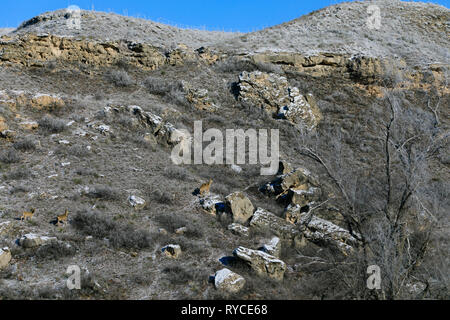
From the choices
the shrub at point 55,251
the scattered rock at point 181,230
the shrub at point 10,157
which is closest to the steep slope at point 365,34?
the shrub at point 10,157

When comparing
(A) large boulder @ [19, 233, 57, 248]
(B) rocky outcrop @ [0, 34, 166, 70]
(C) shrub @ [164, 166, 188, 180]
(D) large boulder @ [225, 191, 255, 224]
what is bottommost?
(A) large boulder @ [19, 233, 57, 248]

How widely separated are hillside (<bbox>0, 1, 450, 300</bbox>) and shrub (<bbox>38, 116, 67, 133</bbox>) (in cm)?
9

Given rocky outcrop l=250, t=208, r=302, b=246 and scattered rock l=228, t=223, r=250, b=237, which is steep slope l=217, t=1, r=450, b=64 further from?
scattered rock l=228, t=223, r=250, b=237

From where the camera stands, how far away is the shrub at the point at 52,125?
50.6ft

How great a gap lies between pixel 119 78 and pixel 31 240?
1453 centimetres

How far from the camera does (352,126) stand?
21391mm

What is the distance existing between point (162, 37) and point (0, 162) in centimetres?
1708

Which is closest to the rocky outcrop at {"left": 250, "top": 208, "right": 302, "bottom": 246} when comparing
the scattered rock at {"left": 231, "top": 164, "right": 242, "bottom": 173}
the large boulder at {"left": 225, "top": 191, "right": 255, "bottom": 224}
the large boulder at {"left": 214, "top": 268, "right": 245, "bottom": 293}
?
the large boulder at {"left": 225, "top": 191, "right": 255, "bottom": 224}

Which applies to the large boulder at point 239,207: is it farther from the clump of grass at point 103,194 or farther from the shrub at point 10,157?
the shrub at point 10,157

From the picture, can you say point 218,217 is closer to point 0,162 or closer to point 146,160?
point 146,160

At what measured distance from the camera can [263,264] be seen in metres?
8.88

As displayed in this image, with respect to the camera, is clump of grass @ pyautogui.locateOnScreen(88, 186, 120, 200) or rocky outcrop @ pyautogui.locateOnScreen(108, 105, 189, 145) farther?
rocky outcrop @ pyautogui.locateOnScreen(108, 105, 189, 145)

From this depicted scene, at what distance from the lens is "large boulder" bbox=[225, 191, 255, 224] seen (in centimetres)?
1155

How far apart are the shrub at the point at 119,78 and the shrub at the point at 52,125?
5.99 meters
